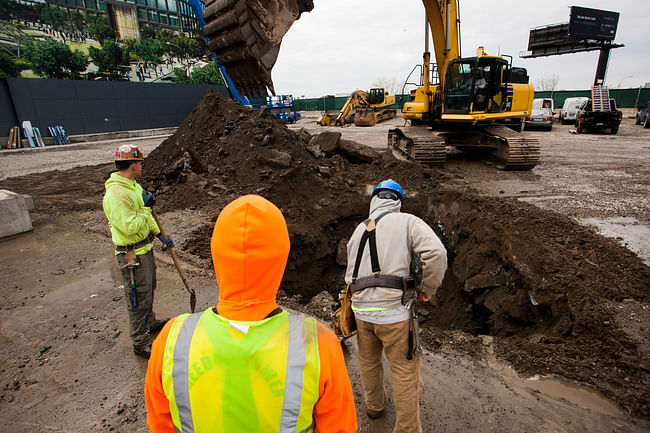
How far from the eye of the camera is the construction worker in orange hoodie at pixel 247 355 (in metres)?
1.10

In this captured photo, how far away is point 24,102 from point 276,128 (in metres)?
20.2

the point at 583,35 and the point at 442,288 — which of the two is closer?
the point at 442,288

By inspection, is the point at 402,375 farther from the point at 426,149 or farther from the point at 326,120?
the point at 326,120

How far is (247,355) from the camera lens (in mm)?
1091

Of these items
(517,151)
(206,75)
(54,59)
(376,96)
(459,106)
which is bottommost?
(517,151)

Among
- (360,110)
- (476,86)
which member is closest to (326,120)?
(360,110)

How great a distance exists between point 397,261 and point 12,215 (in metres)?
7.74

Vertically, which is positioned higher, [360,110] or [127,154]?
[360,110]

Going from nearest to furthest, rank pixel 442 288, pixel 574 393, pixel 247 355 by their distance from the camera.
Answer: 1. pixel 247 355
2. pixel 574 393
3. pixel 442 288

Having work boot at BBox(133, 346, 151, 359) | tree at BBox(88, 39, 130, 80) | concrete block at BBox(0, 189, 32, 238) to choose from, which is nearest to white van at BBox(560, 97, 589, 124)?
work boot at BBox(133, 346, 151, 359)

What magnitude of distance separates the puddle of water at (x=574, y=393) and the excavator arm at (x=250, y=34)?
3.46m

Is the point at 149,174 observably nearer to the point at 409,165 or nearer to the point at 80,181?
the point at 80,181

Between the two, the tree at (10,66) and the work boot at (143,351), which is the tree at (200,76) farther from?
the work boot at (143,351)

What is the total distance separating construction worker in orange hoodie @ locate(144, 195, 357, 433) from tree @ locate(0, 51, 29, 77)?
30.4 m
